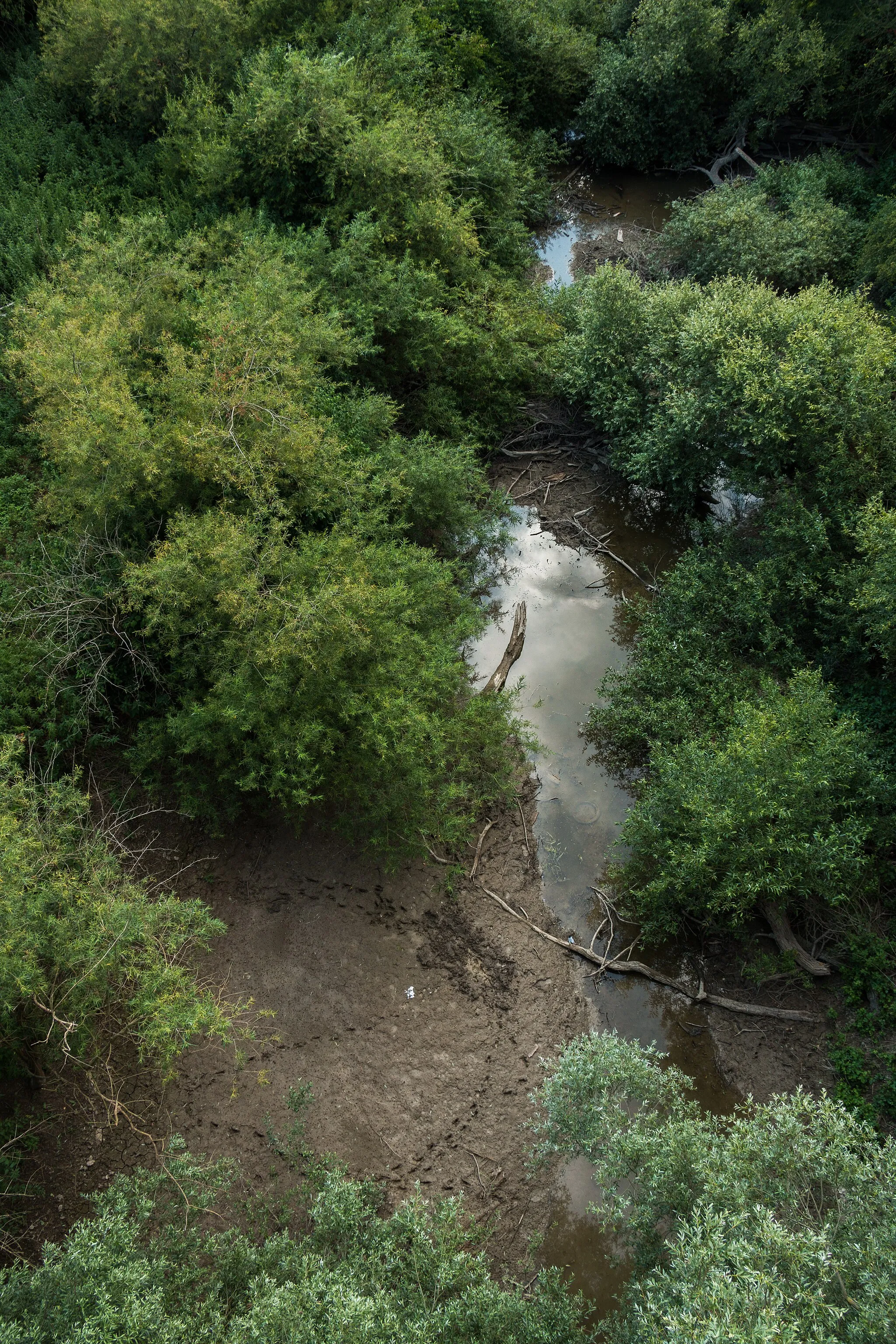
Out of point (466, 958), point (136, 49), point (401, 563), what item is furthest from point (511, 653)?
point (136, 49)

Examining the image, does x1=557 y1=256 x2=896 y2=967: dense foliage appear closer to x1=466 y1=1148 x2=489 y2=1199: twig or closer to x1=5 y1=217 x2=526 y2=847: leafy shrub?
x1=5 y1=217 x2=526 y2=847: leafy shrub

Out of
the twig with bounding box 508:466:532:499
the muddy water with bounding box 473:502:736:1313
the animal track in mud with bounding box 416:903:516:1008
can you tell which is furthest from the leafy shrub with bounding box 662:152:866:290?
the animal track in mud with bounding box 416:903:516:1008

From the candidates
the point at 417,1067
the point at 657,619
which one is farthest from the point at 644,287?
the point at 417,1067

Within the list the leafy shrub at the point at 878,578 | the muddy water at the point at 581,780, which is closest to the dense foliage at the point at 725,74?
the muddy water at the point at 581,780

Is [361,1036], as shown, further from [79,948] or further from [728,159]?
[728,159]

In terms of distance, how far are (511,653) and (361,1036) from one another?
5.71m

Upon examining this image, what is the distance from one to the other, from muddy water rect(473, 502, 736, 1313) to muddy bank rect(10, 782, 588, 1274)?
0.35 m

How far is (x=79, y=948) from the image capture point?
7.07 meters

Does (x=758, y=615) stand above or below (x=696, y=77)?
below

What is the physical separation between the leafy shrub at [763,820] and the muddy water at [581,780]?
0.82 m

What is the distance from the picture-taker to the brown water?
18500 mm

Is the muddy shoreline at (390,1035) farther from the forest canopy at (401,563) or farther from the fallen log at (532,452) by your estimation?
the fallen log at (532,452)

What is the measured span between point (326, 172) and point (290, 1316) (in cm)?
1427

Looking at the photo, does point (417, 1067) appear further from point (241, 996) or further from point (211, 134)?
point (211, 134)
